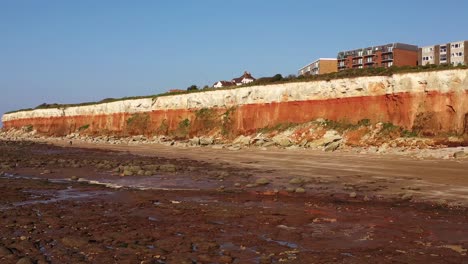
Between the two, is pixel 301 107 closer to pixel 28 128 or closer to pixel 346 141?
pixel 346 141

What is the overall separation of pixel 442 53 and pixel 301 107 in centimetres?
7308

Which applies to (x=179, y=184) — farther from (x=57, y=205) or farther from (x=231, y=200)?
(x=57, y=205)

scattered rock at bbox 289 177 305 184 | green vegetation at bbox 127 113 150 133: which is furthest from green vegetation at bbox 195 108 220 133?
scattered rock at bbox 289 177 305 184

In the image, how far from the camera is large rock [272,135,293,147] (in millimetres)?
36131

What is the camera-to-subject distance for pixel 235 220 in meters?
10.2

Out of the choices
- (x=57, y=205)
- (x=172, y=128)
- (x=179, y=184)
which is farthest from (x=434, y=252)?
(x=172, y=128)

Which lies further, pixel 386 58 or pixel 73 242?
pixel 386 58

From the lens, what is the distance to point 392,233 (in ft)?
28.8

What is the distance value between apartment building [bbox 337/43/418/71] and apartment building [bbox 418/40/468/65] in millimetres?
1765

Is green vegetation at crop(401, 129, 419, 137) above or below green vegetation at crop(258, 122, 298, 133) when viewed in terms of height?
below

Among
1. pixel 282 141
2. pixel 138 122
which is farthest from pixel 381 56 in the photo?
pixel 282 141

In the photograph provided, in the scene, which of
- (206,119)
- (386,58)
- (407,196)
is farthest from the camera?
(386,58)

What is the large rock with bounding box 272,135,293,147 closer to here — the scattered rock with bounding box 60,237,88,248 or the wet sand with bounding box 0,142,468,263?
the wet sand with bounding box 0,142,468,263

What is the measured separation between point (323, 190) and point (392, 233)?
248 inches
